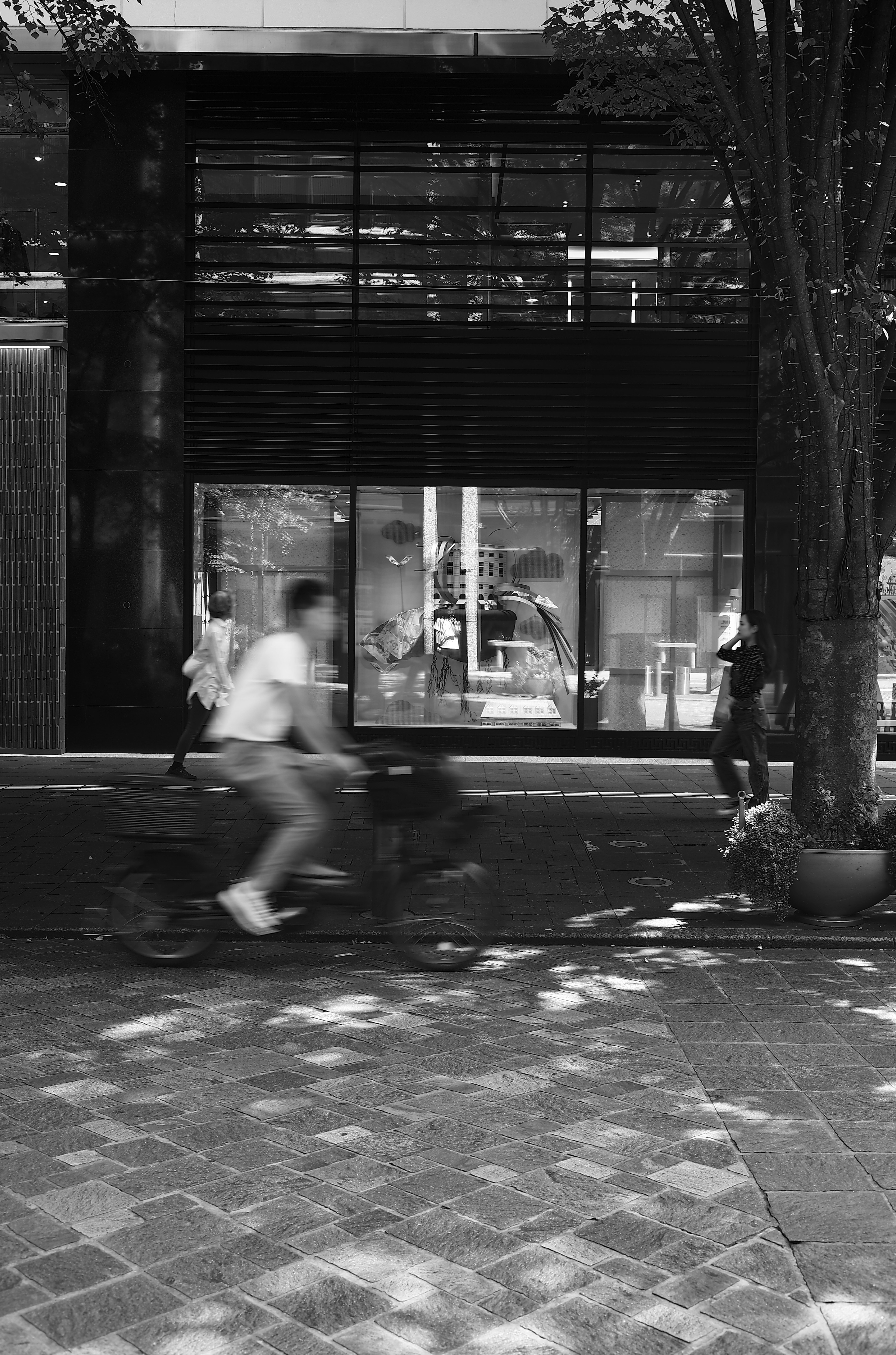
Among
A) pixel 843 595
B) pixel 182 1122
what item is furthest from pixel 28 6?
pixel 182 1122

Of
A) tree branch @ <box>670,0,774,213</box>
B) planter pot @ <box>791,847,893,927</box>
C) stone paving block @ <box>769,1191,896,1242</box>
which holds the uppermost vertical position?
tree branch @ <box>670,0,774,213</box>

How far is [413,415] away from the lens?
15.4 metres

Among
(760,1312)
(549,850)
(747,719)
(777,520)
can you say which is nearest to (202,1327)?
(760,1312)

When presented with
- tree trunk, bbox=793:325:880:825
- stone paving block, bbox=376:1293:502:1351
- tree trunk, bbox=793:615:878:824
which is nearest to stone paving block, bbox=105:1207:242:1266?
stone paving block, bbox=376:1293:502:1351

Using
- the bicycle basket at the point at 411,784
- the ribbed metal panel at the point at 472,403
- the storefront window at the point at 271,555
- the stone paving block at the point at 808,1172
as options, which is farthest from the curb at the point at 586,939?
the ribbed metal panel at the point at 472,403

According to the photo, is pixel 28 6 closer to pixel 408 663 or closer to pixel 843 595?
pixel 408 663

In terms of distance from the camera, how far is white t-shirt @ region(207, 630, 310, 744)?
21.5 feet

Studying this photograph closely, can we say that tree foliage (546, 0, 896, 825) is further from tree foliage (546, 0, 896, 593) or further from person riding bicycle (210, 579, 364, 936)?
person riding bicycle (210, 579, 364, 936)

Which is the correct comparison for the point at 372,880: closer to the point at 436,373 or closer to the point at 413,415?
the point at 413,415

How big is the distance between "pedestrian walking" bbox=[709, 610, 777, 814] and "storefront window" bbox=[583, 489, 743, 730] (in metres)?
4.45

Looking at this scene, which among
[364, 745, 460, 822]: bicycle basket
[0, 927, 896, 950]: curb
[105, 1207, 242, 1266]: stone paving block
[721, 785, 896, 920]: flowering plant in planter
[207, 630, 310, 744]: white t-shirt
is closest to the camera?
[105, 1207, 242, 1266]: stone paving block

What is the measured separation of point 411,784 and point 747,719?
198 inches

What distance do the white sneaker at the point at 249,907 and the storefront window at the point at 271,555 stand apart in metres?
8.83

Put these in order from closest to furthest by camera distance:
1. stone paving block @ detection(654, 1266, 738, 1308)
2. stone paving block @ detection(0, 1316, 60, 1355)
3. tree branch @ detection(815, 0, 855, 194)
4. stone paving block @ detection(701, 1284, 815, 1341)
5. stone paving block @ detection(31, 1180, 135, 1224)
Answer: stone paving block @ detection(0, 1316, 60, 1355) < stone paving block @ detection(701, 1284, 815, 1341) < stone paving block @ detection(654, 1266, 738, 1308) < stone paving block @ detection(31, 1180, 135, 1224) < tree branch @ detection(815, 0, 855, 194)
